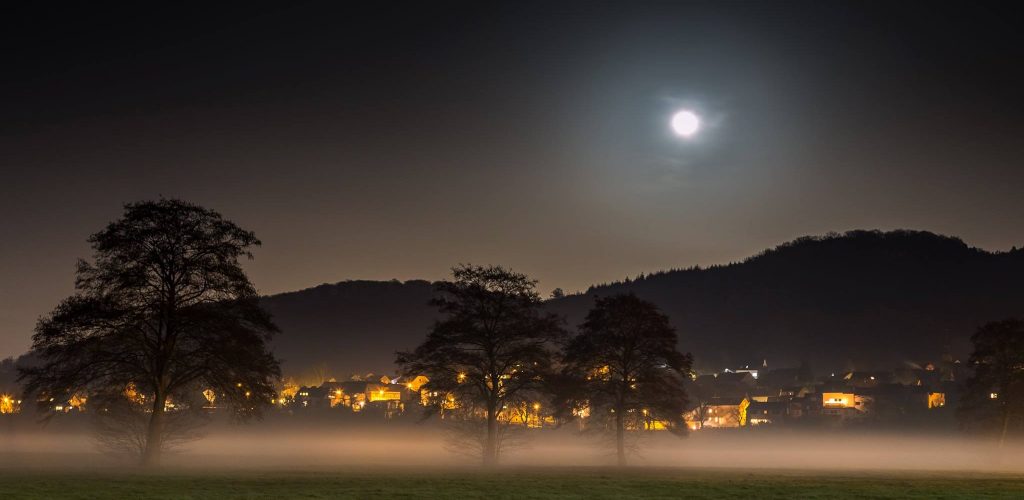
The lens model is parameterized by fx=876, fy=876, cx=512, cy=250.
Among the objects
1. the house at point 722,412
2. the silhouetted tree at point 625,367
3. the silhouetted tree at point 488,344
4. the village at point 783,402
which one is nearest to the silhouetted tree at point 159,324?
the silhouetted tree at point 488,344

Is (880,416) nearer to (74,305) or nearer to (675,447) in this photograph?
(675,447)

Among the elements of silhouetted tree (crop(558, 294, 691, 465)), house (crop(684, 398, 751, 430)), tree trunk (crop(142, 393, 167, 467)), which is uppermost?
silhouetted tree (crop(558, 294, 691, 465))

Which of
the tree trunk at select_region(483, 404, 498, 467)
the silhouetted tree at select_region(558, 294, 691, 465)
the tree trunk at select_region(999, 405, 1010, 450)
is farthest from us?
the tree trunk at select_region(999, 405, 1010, 450)

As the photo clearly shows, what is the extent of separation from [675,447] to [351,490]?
2797 inches

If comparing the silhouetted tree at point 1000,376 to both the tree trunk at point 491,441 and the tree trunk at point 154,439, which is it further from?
the tree trunk at point 154,439

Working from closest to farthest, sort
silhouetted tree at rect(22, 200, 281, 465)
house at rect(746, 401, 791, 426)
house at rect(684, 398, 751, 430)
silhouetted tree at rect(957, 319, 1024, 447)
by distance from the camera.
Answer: silhouetted tree at rect(22, 200, 281, 465), silhouetted tree at rect(957, 319, 1024, 447), house at rect(684, 398, 751, 430), house at rect(746, 401, 791, 426)

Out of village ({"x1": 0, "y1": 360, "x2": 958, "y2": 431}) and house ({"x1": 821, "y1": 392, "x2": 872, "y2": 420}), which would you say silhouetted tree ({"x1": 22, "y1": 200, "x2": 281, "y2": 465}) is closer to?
village ({"x1": 0, "y1": 360, "x2": 958, "y2": 431})

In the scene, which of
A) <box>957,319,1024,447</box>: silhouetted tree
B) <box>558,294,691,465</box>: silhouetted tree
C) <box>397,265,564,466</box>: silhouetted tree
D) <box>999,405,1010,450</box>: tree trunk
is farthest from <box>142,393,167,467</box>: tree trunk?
<box>999,405,1010,450</box>: tree trunk

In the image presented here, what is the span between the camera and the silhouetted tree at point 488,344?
53125 mm

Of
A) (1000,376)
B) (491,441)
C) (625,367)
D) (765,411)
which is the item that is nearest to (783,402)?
(765,411)

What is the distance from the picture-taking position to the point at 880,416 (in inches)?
5010

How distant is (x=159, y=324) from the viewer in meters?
39.8

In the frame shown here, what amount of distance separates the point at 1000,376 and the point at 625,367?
3846cm

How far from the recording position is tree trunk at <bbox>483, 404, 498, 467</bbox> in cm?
5291
